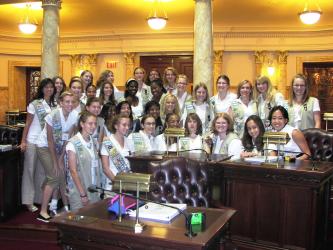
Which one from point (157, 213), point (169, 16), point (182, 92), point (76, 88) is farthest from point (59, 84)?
point (169, 16)

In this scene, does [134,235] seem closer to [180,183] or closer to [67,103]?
[180,183]

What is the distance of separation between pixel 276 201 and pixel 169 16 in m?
A: 8.32

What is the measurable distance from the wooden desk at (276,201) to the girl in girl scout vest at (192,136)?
76 centimetres

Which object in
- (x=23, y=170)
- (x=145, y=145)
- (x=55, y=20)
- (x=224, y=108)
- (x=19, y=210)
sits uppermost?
(x=55, y=20)

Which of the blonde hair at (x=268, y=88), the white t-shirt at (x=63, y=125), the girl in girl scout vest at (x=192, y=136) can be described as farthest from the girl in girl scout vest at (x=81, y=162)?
the blonde hair at (x=268, y=88)

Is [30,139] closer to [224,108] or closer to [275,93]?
[224,108]

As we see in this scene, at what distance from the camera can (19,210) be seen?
213 inches

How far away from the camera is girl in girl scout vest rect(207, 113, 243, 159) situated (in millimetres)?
4703

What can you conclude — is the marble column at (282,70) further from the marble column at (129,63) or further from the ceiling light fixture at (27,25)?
the ceiling light fixture at (27,25)

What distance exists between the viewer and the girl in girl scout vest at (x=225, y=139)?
4703mm

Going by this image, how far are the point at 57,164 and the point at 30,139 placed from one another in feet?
2.05

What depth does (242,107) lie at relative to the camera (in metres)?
5.64

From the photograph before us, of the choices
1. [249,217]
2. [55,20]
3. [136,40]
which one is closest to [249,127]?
[249,217]

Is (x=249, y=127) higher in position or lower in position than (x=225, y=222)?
higher
